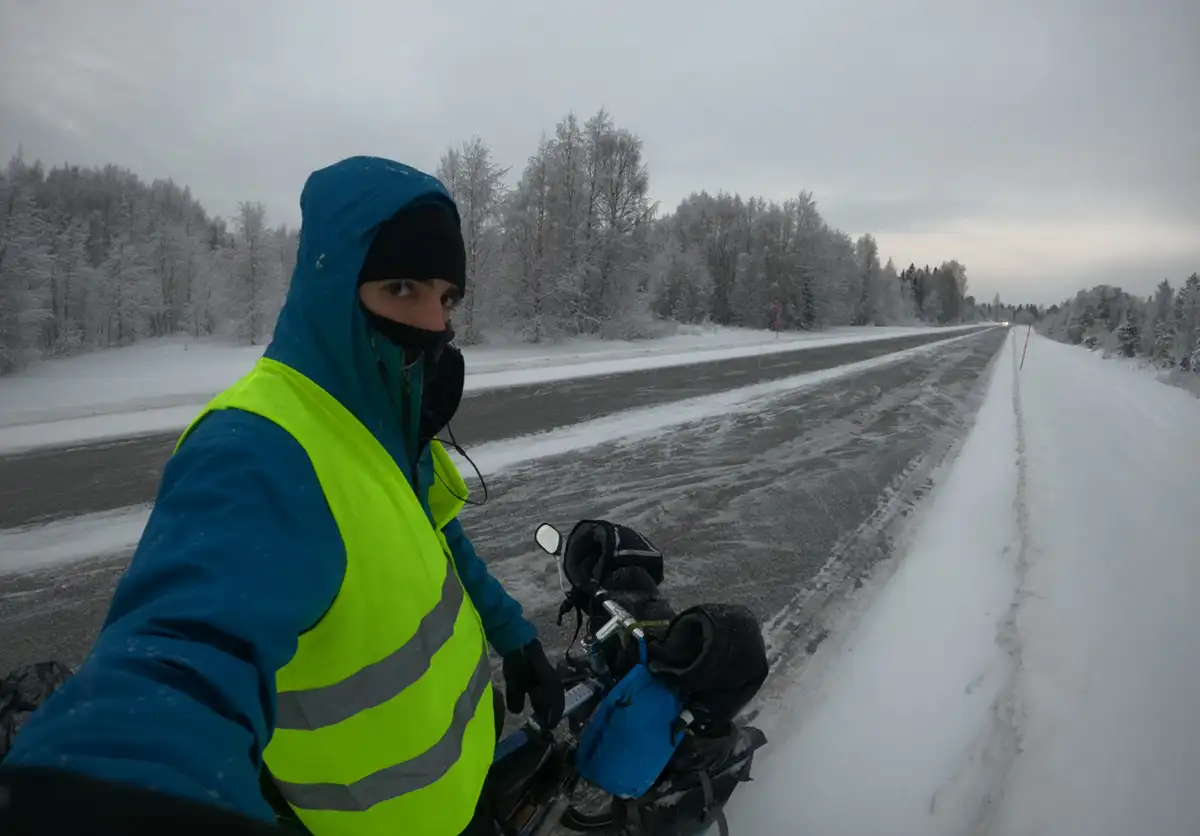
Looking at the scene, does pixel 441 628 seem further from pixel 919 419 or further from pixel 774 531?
pixel 919 419

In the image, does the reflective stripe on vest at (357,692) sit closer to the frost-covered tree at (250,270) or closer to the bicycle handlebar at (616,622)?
the bicycle handlebar at (616,622)

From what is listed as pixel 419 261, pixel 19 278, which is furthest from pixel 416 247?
pixel 19 278

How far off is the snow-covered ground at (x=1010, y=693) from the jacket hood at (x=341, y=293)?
2.10m

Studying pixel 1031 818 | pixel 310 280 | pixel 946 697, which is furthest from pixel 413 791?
pixel 946 697

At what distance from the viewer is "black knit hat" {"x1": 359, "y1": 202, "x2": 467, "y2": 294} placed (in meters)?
1.34

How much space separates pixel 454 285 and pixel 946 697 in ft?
10.1

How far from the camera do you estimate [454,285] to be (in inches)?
59.9

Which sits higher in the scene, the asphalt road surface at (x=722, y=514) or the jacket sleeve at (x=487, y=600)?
the jacket sleeve at (x=487, y=600)

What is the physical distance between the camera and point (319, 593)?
0.98 metres

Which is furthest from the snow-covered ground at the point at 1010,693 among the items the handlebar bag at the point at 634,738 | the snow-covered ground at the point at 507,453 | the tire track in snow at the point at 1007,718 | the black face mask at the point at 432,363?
the snow-covered ground at the point at 507,453

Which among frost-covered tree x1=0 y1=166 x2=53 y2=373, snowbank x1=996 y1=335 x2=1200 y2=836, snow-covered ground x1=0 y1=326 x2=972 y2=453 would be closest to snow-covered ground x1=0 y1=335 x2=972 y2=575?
snow-covered ground x1=0 y1=326 x2=972 y2=453

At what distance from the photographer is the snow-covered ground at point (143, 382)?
859cm

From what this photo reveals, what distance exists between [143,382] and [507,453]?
1229 cm

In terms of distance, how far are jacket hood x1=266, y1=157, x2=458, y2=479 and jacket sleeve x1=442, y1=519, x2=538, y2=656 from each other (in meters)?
0.67
